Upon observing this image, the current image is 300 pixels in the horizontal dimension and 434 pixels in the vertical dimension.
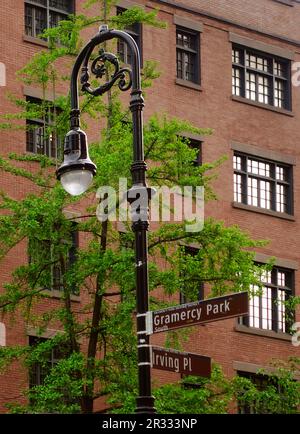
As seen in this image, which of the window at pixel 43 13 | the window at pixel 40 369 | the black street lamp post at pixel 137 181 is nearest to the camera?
the black street lamp post at pixel 137 181

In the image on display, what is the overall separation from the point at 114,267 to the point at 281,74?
59.1 ft

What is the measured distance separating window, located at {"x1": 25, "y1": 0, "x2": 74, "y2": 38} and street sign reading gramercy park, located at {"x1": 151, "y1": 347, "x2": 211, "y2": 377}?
22245 mm

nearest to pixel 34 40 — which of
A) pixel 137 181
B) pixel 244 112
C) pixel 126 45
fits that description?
pixel 126 45

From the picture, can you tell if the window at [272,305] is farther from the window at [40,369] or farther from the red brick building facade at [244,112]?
the window at [40,369]

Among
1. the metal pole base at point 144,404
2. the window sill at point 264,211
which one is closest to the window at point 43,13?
the window sill at point 264,211

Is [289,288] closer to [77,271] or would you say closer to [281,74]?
[281,74]

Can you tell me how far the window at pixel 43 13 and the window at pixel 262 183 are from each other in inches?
300

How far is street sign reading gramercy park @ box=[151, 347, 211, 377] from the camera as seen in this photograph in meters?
19.4

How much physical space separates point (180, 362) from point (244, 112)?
2665 centimetres

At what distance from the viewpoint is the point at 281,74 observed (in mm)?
47375

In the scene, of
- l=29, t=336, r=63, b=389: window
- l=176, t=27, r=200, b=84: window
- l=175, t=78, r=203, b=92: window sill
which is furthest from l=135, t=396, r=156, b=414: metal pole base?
l=176, t=27, r=200, b=84: window

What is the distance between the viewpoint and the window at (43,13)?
4034 centimetres
